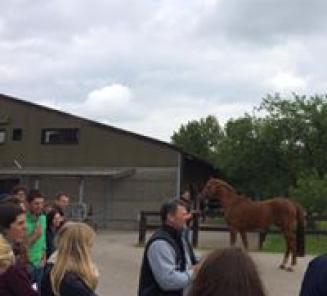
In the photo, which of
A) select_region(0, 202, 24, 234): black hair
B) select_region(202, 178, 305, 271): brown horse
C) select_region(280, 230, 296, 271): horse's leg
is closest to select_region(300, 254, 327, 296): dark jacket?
select_region(0, 202, 24, 234): black hair

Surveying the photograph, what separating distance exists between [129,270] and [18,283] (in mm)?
11692

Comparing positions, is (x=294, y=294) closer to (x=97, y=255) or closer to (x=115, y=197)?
(x=97, y=255)

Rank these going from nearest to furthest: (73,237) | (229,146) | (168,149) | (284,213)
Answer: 1. (73,237)
2. (284,213)
3. (168,149)
4. (229,146)

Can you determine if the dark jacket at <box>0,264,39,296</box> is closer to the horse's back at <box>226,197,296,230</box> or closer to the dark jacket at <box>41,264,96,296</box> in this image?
the dark jacket at <box>41,264,96,296</box>

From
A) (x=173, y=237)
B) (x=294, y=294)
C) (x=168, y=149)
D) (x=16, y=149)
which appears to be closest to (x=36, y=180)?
(x=16, y=149)

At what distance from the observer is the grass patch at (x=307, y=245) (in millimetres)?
22312

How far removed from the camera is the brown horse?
58.0ft

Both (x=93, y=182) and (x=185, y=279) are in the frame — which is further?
(x=93, y=182)

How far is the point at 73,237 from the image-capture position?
4.99 meters

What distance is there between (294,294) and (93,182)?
23840 millimetres

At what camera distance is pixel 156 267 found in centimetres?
A: 585

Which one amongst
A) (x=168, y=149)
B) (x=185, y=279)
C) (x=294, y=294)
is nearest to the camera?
(x=185, y=279)

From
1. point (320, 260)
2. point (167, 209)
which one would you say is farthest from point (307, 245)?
point (320, 260)

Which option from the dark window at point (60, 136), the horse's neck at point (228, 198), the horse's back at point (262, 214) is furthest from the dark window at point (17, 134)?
the horse's back at point (262, 214)
